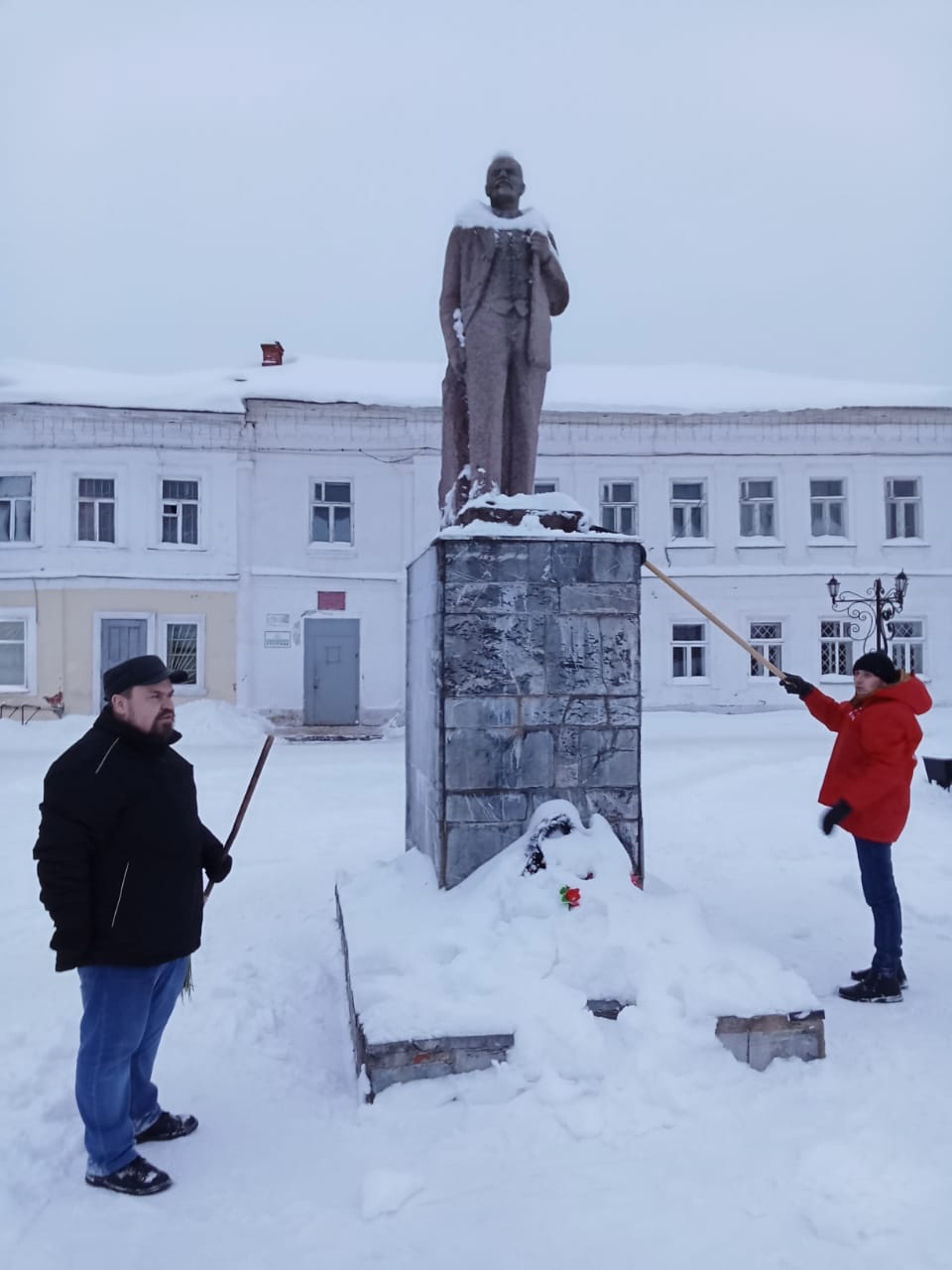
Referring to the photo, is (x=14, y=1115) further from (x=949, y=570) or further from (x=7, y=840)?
(x=949, y=570)

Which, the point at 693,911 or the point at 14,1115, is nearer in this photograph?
the point at 14,1115

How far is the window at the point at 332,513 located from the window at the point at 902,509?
11.0 metres

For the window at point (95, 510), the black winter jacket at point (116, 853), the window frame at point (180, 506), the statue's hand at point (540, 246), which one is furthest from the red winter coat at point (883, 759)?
the window at point (95, 510)

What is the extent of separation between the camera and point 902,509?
64.9 ft

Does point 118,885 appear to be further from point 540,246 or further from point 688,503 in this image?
point 688,503

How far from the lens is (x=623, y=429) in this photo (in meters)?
19.3

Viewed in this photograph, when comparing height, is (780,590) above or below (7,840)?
above

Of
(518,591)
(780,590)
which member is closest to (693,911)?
(518,591)

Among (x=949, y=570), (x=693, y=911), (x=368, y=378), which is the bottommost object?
Result: (x=693, y=911)

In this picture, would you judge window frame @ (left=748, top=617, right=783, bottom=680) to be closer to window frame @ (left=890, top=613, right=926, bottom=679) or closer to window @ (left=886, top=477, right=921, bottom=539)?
window frame @ (left=890, top=613, right=926, bottom=679)

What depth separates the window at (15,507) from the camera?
18.5 metres

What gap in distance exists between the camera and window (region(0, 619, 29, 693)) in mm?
18281

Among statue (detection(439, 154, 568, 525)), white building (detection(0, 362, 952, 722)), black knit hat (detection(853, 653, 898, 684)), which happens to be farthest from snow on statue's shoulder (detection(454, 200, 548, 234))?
white building (detection(0, 362, 952, 722))

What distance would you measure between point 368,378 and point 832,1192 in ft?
65.8
